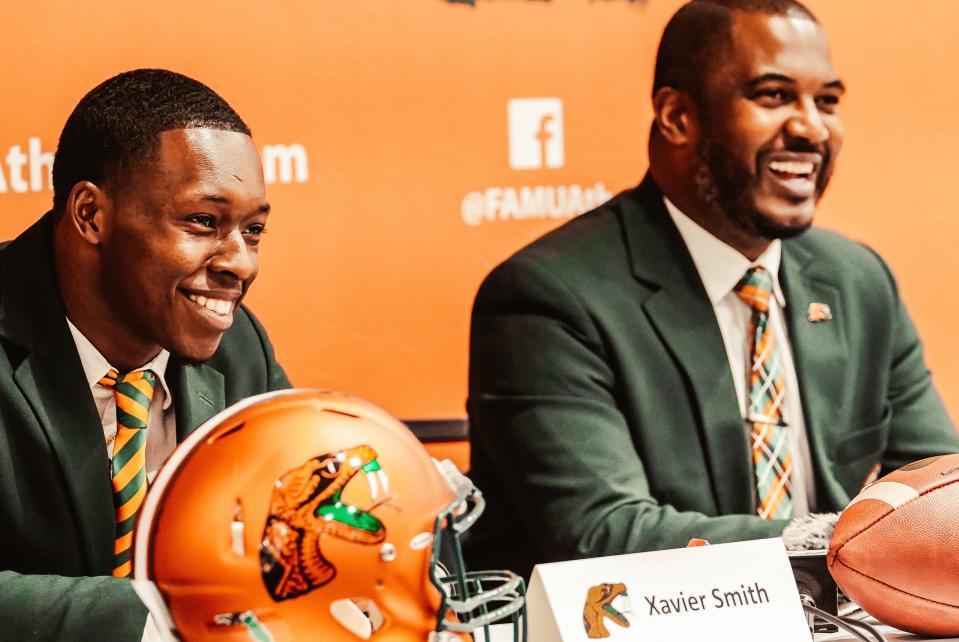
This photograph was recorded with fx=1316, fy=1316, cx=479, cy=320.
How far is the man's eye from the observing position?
61.1 inches

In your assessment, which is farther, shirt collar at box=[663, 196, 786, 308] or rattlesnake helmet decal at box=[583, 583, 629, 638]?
shirt collar at box=[663, 196, 786, 308]

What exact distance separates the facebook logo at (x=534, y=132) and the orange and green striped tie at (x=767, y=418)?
0.41 meters

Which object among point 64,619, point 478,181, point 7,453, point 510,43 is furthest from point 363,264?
point 64,619

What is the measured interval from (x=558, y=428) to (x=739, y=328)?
14.4 inches

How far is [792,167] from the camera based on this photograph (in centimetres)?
212

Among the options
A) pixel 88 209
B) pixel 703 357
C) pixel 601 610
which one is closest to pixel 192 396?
pixel 88 209

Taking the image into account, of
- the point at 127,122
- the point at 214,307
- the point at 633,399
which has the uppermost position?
the point at 127,122

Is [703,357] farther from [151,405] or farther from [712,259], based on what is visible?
[151,405]

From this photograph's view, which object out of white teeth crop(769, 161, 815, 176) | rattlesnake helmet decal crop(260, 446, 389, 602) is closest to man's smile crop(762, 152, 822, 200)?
Result: white teeth crop(769, 161, 815, 176)

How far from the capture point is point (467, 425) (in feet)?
7.21

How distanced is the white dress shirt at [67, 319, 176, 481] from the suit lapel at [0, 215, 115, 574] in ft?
0.08

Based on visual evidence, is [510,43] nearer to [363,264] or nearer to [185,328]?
[363,264]

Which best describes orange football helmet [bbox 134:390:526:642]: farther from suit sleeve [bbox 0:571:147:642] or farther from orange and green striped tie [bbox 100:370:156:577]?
orange and green striped tie [bbox 100:370:156:577]

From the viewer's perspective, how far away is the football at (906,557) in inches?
52.0
